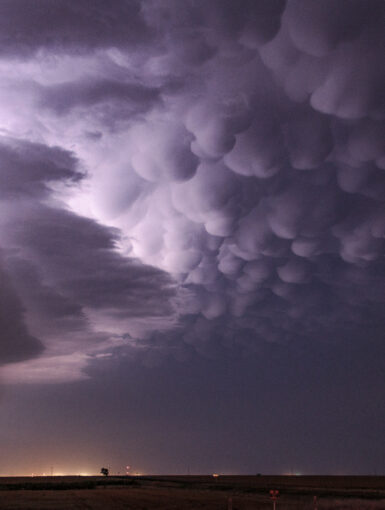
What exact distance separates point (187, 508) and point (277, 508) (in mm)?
6662

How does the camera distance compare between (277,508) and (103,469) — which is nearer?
(277,508)

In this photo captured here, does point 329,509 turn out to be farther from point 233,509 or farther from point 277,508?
point 233,509

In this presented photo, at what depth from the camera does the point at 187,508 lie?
38.3 m

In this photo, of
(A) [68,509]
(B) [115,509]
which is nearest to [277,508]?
(B) [115,509]

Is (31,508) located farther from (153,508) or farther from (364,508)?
(364,508)

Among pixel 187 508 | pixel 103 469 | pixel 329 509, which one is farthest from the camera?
pixel 103 469

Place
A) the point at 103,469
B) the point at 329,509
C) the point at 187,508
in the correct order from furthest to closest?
the point at 103,469, the point at 187,508, the point at 329,509

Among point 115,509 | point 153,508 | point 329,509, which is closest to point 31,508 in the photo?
point 115,509

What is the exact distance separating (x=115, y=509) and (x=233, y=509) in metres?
8.63

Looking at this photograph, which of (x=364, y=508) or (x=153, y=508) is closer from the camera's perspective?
(x=364, y=508)

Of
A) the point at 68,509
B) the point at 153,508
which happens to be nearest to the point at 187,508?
the point at 153,508

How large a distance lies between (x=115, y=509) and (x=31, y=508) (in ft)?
20.7

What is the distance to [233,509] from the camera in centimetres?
3781

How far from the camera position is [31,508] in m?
38.7
